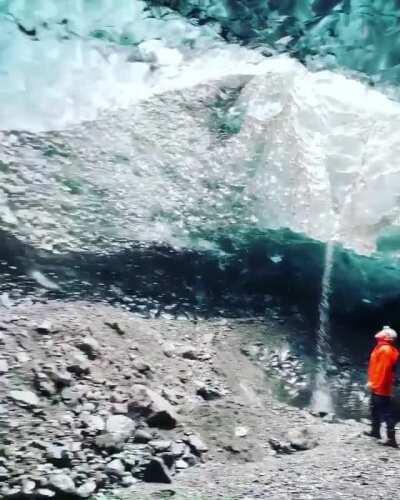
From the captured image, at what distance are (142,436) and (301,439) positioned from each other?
153 cm

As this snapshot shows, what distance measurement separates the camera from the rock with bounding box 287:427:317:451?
496cm

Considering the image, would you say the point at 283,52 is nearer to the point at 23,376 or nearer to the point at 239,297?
→ the point at 239,297

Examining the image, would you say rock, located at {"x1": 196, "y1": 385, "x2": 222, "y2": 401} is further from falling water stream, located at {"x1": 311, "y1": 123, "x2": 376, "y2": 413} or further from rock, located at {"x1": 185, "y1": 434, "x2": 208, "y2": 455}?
falling water stream, located at {"x1": 311, "y1": 123, "x2": 376, "y2": 413}

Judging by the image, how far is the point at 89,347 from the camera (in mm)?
5453

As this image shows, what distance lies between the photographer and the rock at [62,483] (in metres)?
3.63

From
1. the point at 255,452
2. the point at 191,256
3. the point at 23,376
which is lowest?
the point at 255,452

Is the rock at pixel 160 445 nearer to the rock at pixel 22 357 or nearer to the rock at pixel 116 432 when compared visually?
the rock at pixel 116 432

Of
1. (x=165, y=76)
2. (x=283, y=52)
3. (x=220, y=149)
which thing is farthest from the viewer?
(x=220, y=149)

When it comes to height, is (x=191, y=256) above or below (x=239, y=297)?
above

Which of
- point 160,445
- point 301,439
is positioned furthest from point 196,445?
point 301,439

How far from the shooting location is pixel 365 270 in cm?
988

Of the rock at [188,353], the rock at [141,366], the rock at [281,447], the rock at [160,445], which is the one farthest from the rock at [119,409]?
the rock at [188,353]

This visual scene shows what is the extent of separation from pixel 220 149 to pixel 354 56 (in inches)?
140

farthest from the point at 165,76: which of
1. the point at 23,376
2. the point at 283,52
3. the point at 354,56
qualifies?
the point at 23,376
